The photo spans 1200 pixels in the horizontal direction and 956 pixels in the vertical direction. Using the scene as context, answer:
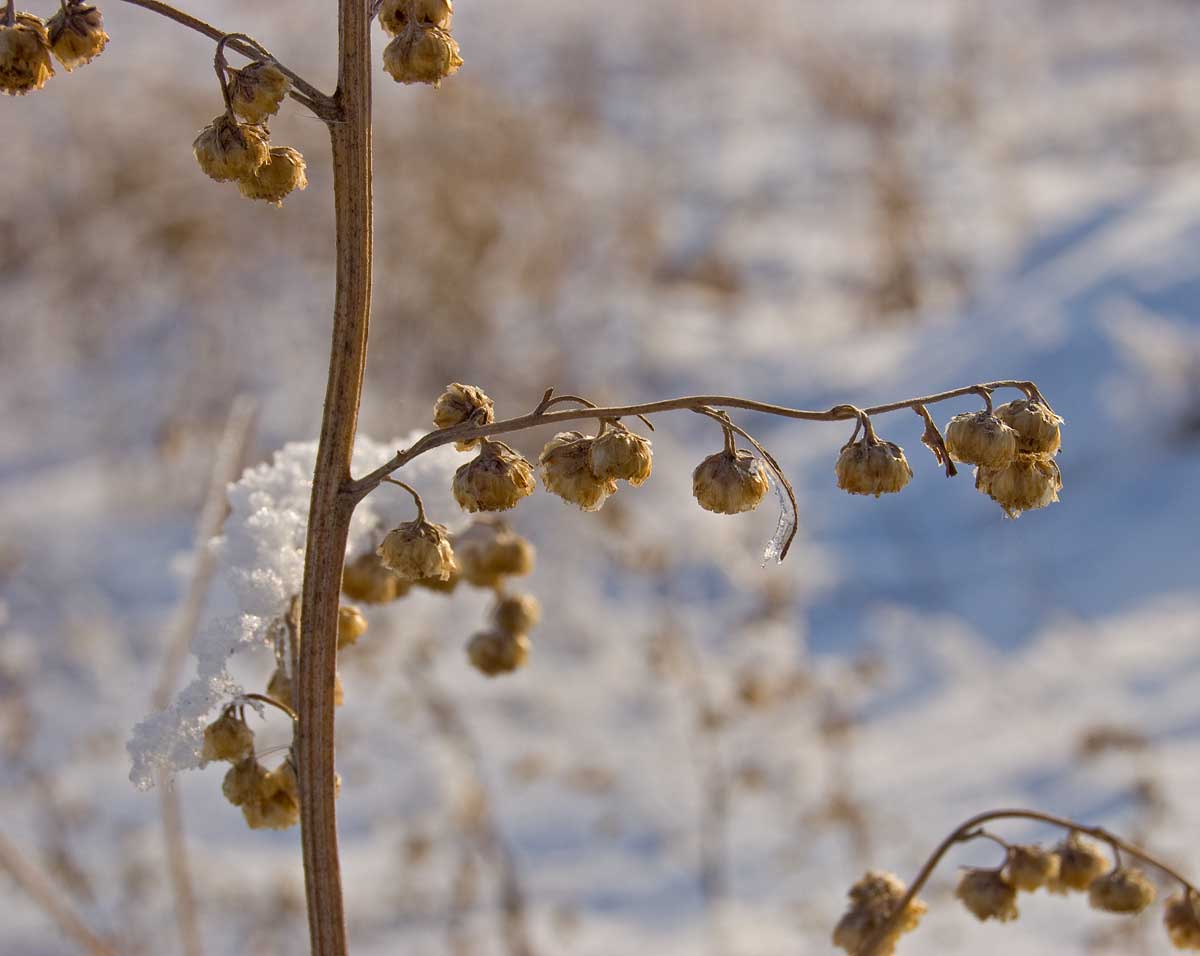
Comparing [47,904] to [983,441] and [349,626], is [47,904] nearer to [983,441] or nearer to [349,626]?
[349,626]

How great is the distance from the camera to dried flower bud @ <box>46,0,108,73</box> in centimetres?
93

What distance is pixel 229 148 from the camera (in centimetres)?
92

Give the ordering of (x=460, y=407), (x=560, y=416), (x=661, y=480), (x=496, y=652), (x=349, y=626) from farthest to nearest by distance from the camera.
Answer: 1. (x=661, y=480)
2. (x=496, y=652)
3. (x=349, y=626)
4. (x=460, y=407)
5. (x=560, y=416)

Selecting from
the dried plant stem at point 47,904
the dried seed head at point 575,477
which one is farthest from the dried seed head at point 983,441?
the dried plant stem at point 47,904

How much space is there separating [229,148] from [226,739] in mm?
464

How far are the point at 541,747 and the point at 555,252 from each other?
3.19m

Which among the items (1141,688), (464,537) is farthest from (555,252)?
(464,537)

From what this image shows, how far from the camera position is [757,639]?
415cm

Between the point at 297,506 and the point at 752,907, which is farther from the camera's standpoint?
the point at 752,907

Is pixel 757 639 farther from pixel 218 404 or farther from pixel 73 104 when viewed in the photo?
pixel 73 104

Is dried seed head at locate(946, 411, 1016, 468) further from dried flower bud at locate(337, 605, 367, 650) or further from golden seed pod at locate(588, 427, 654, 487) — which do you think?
dried flower bud at locate(337, 605, 367, 650)

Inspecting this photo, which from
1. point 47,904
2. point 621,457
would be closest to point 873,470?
Answer: point 621,457

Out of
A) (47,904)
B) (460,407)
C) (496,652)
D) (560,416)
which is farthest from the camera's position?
(47,904)

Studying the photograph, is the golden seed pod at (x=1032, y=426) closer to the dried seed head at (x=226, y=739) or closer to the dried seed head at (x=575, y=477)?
the dried seed head at (x=575, y=477)
